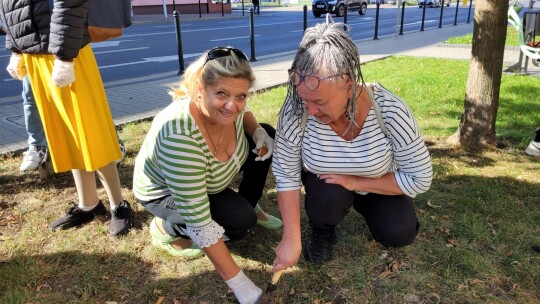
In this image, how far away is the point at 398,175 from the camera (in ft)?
7.15

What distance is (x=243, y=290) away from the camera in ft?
6.93

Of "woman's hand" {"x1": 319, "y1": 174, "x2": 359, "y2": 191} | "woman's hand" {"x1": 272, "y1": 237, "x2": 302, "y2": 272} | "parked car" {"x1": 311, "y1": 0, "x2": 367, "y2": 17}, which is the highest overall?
"parked car" {"x1": 311, "y1": 0, "x2": 367, "y2": 17}

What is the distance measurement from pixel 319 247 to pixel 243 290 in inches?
20.9

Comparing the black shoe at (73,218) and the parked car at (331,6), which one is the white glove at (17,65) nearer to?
the black shoe at (73,218)

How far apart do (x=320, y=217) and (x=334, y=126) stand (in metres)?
0.51

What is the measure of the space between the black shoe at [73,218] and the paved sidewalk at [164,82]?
1416mm

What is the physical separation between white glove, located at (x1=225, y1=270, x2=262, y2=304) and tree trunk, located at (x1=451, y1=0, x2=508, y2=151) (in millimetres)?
2589

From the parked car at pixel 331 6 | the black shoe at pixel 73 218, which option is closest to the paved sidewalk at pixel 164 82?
the black shoe at pixel 73 218

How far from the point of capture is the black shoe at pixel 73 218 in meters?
2.83

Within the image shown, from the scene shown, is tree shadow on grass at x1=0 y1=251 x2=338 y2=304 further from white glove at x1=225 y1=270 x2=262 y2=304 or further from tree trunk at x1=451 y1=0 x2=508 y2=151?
tree trunk at x1=451 y1=0 x2=508 y2=151

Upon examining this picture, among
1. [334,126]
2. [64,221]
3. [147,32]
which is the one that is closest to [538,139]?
[334,126]

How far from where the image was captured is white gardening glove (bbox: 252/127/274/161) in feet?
7.76

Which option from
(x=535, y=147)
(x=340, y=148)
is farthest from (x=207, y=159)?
(x=535, y=147)

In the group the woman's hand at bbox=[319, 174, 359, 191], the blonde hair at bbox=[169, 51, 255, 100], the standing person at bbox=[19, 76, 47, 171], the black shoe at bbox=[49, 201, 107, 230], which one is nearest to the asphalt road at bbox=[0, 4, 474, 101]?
the standing person at bbox=[19, 76, 47, 171]
